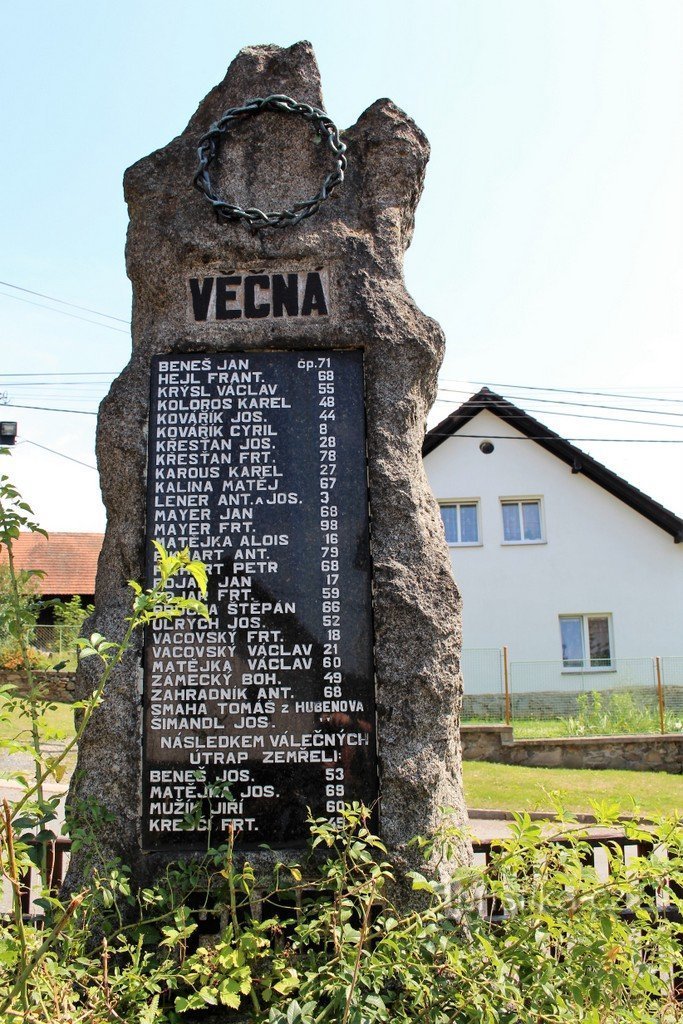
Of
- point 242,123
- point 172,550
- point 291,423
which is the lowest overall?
point 172,550

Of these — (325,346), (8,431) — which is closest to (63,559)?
(8,431)

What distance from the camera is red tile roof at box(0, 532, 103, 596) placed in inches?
1044

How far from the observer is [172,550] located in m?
3.42

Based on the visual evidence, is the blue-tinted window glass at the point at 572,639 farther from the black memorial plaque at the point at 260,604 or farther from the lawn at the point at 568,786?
the black memorial plaque at the point at 260,604

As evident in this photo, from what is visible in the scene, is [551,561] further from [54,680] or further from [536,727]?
[54,680]

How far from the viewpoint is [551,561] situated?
16938 mm

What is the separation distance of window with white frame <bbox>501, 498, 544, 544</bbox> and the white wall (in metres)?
0.21

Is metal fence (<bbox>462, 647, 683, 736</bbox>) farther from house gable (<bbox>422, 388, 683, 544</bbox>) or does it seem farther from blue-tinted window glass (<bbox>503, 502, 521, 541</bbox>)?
house gable (<bbox>422, 388, 683, 544</bbox>)

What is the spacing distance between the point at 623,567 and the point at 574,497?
5.81ft

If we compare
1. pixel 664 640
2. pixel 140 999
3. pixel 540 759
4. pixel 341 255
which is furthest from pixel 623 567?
pixel 140 999

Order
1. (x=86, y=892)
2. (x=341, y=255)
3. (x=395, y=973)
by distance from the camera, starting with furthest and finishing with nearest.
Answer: (x=341, y=255)
(x=86, y=892)
(x=395, y=973)

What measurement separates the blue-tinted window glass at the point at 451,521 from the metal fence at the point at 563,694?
124 inches

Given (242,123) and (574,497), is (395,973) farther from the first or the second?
(574,497)

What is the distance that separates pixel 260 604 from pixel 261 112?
2359 millimetres
